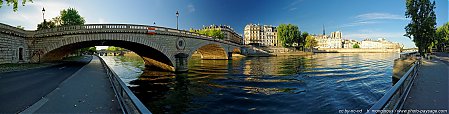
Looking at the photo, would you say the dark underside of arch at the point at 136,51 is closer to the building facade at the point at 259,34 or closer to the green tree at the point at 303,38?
the green tree at the point at 303,38

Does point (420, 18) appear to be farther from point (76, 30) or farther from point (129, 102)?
point (76, 30)

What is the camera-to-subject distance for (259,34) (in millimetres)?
169500

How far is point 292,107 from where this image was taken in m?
10.9

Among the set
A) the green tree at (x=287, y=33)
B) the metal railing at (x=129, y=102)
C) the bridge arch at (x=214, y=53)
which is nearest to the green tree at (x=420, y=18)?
the bridge arch at (x=214, y=53)

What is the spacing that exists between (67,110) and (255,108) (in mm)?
7531

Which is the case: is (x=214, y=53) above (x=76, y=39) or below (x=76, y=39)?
below

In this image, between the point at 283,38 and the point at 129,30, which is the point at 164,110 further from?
the point at 283,38

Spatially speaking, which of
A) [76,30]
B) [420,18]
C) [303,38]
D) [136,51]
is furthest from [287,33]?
[76,30]

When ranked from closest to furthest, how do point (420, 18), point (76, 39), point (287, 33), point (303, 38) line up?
point (76, 39)
point (420, 18)
point (287, 33)
point (303, 38)

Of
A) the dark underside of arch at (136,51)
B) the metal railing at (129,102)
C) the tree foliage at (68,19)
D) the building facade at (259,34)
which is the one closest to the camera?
the metal railing at (129,102)

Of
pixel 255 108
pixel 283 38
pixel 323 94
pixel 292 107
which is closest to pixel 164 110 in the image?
pixel 255 108

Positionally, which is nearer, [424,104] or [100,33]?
[424,104]

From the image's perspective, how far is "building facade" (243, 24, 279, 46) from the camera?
166125 millimetres

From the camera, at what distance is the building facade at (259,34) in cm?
16612
